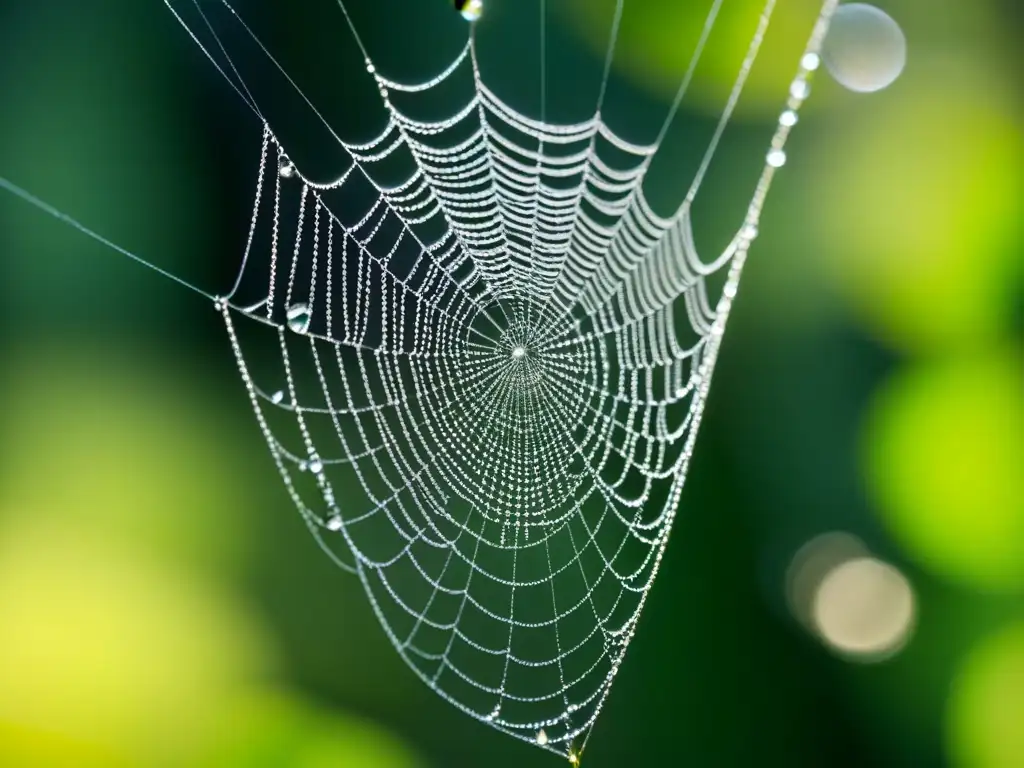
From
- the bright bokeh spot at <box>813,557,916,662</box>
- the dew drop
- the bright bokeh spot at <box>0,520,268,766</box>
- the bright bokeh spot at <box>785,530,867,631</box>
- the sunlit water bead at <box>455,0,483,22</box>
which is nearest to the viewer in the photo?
the sunlit water bead at <box>455,0,483,22</box>

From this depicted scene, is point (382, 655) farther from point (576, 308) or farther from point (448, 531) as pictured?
point (576, 308)

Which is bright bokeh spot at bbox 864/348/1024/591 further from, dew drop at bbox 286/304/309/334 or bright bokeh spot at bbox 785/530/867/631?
dew drop at bbox 286/304/309/334

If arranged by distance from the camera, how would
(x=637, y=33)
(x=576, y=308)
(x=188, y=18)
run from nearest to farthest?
1. (x=188, y=18)
2. (x=637, y=33)
3. (x=576, y=308)

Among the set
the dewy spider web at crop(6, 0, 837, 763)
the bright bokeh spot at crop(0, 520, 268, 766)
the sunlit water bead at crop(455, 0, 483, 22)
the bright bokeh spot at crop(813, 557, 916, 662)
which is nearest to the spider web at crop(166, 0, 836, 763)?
the dewy spider web at crop(6, 0, 837, 763)

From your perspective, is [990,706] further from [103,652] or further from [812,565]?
[103,652]

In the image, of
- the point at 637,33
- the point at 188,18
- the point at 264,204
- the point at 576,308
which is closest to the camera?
the point at 264,204

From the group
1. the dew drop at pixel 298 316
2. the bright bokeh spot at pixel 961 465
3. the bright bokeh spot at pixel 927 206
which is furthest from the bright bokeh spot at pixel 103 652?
the bright bokeh spot at pixel 927 206

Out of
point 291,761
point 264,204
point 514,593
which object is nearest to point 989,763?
point 514,593
